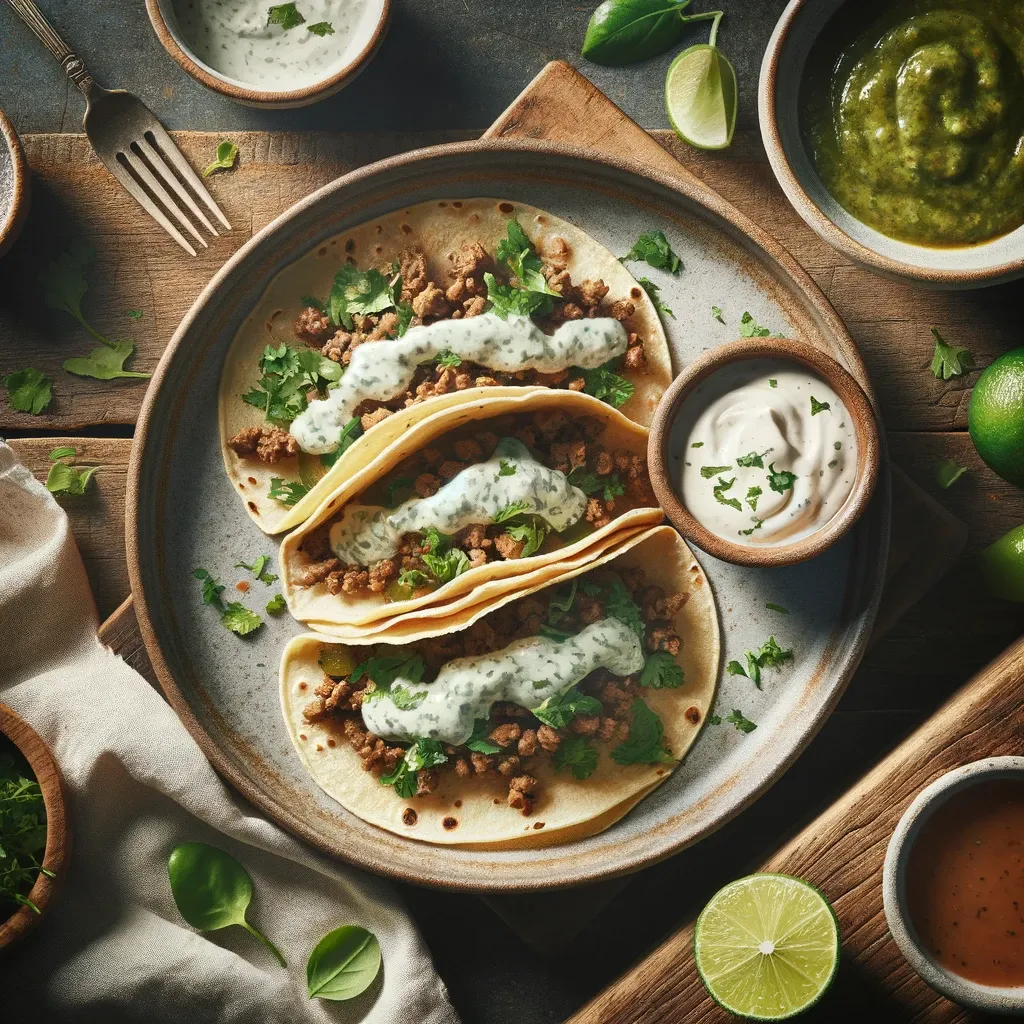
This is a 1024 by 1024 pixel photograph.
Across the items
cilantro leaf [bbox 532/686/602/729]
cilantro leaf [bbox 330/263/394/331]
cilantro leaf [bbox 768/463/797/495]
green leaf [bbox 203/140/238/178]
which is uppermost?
green leaf [bbox 203/140/238/178]

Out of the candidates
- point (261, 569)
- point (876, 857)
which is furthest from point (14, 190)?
point (876, 857)

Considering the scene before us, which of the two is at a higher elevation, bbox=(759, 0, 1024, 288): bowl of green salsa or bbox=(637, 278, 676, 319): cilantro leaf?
bbox=(759, 0, 1024, 288): bowl of green salsa

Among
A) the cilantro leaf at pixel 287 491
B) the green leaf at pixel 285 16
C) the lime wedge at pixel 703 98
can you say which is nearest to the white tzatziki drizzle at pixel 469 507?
the cilantro leaf at pixel 287 491

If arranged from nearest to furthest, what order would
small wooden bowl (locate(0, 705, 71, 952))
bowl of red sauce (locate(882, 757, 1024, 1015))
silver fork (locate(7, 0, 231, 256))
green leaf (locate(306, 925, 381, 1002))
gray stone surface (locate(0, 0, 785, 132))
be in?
bowl of red sauce (locate(882, 757, 1024, 1015)), small wooden bowl (locate(0, 705, 71, 952)), green leaf (locate(306, 925, 381, 1002)), silver fork (locate(7, 0, 231, 256)), gray stone surface (locate(0, 0, 785, 132))

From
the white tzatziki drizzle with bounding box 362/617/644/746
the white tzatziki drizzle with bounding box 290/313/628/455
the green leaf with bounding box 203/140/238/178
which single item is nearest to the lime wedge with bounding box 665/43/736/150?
the white tzatziki drizzle with bounding box 290/313/628/455

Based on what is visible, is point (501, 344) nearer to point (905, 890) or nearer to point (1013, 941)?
point (905, 890)

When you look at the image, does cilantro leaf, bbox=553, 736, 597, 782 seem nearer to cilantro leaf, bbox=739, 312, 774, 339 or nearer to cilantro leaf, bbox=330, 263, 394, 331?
cilantro leaf, bbox=739, 312, 774, 339

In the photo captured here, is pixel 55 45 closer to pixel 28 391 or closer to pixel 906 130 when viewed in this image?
pixel 28 391
